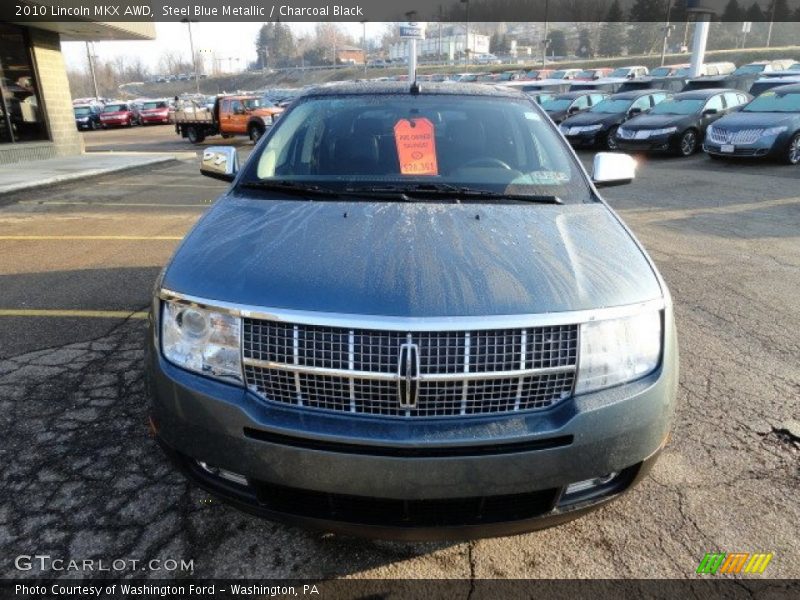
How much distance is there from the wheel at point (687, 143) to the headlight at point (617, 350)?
46.1 ft

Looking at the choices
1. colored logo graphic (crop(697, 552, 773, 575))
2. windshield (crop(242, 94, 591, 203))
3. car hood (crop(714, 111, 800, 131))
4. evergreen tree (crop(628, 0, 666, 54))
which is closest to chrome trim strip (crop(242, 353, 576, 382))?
colored logo graphic (crop(697, 552, 773, 575))

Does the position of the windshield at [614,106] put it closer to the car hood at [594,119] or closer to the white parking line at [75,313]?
the car hood at [594,119]

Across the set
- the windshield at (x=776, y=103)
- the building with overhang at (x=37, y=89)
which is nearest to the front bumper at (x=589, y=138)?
the windshield at (x=776, y=103)

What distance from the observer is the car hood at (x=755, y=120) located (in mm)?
12102

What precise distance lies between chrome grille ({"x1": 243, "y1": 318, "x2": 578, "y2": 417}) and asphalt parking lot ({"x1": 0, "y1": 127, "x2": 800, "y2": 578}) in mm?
766

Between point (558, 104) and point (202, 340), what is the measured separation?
71.3 feet

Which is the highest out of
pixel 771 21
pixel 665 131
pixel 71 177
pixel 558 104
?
pixel 771 21

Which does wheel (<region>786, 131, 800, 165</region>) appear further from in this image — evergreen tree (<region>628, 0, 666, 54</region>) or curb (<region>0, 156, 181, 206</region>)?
evergreen tree (<region>628, 0, 666, 54</region>)

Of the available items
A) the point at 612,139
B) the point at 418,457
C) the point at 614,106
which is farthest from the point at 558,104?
the point at 418,457

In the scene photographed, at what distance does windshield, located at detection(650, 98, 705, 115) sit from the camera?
14562 millimetres

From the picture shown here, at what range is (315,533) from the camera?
236 cm

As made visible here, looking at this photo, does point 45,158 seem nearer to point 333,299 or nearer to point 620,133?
point 620,133

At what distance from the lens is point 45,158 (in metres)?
15.8

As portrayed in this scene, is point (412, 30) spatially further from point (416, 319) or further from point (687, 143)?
point (416, 319)
